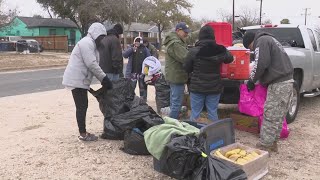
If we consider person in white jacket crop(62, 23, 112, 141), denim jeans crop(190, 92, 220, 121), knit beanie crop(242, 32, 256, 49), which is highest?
knit beanie crop(242, 32, 256, 49)

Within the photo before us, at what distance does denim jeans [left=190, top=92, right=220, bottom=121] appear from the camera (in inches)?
220

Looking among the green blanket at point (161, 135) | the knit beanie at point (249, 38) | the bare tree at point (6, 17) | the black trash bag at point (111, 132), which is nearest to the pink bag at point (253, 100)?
the knit beanie at point (249, 38)

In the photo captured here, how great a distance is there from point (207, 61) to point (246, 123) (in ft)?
5.56

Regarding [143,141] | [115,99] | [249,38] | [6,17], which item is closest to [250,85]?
[249,38]

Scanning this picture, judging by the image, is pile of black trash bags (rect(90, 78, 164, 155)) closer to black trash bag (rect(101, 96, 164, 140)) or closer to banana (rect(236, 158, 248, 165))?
black trash bag (rect(101, 96, 164, 140))

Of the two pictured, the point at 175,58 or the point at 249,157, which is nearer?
the point at 249,157

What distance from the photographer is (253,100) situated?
6137 millimetres

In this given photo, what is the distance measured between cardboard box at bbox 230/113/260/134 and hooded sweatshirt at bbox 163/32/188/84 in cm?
122

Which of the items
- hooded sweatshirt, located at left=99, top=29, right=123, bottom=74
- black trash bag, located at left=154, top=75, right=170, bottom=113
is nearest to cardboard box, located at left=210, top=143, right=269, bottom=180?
black trash bag, located at left=154, top=75, right=170, bottom=113

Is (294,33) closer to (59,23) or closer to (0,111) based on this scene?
(0,111)

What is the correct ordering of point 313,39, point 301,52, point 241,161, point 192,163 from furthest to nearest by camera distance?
point 313,39 < point 301,52 < point 241,161 < point 192,163

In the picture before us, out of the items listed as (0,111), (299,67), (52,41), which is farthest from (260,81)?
(52,41)

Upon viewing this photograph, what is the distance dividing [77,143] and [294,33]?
4974mm

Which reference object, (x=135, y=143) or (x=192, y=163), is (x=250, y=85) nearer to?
(x=135, y=143)
